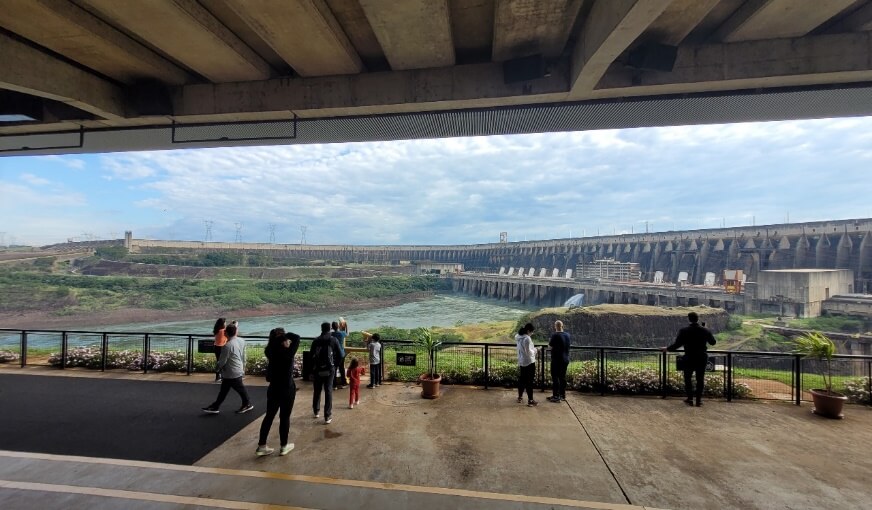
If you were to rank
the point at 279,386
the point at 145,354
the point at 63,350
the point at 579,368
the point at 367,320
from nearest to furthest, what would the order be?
the point at 279,386, the point at 579,368, the point at 145,354, the point at 63,350, the point at 367,320

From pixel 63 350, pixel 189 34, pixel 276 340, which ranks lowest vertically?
pixel 63 350

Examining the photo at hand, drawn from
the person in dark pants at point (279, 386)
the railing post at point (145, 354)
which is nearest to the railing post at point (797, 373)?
the person in dark pants at point (279, 386)

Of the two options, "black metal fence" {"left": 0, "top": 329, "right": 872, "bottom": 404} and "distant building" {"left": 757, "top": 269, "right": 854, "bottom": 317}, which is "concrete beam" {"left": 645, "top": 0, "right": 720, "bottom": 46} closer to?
"black metal fence" {"left": 0, "top": 329, "right": 872, "bottom": 404}

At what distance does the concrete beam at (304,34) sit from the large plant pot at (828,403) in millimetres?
9542

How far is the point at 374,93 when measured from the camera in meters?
6.22

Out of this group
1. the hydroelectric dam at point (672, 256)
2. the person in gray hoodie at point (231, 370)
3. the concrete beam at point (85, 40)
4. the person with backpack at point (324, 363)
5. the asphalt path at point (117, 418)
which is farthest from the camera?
the hydroelectric dam at point (672, 256)

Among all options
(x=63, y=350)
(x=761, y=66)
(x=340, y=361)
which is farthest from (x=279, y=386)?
(x=63, y=350)

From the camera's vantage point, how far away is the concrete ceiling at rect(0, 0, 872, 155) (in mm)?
4672

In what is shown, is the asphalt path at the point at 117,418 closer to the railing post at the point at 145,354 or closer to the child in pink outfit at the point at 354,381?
the railing post at the point at 145,354

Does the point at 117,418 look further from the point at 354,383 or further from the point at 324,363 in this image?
the point at 354,383

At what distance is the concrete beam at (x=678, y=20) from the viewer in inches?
181

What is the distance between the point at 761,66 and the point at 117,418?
11135mm

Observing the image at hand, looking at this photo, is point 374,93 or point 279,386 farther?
point 374,93

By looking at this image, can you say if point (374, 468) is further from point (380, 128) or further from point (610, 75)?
point (610, 75)
